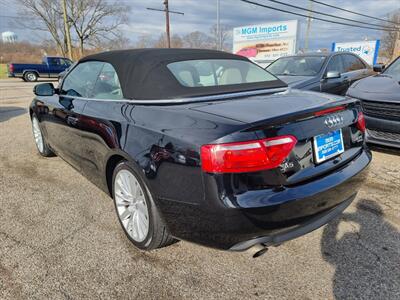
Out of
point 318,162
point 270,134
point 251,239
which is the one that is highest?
point 270,134

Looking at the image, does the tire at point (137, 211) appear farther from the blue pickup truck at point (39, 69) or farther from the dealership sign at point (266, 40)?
the blue pickup truck at point (39, 69)

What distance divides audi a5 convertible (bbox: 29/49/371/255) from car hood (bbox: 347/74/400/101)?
2.06 metres

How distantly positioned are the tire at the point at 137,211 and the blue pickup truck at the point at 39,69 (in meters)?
22.0

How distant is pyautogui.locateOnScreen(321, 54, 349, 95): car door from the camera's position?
602cm

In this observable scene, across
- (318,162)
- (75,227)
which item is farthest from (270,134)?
(75,227)

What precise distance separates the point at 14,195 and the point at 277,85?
3.10 meters

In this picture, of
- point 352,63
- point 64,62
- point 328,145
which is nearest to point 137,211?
point 328,145

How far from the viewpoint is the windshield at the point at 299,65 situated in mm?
6312

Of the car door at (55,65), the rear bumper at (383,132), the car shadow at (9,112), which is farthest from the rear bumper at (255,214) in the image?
the car door at (55,65)

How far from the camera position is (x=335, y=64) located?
6582 mm

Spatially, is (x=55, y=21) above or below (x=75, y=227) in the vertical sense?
above

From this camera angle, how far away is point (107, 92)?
8.78 feet

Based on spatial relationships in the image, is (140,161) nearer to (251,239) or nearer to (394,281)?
(251,239)

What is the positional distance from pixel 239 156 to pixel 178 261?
1108 millimetres
